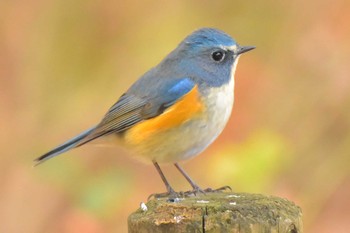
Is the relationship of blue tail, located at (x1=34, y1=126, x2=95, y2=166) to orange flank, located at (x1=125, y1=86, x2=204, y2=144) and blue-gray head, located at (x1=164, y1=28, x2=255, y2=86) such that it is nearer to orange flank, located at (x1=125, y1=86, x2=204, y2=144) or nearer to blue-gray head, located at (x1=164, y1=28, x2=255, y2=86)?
orange flank, located at (x1=125, y1=86, x2=204, y2=144)

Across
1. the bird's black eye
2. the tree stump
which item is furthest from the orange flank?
the tree stump

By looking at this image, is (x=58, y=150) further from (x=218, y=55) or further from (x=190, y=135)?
(x=218, y=55)

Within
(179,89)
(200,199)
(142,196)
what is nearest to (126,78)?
(142,196)

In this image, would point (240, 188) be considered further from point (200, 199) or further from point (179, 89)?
point (200, 199)

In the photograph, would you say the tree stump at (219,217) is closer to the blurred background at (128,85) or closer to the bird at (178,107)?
the bird at (178,107)

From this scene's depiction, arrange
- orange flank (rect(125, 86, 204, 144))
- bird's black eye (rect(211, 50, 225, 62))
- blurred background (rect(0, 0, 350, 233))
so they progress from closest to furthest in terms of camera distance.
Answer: orange flank (rect(125, 86, 204, 144)) < bird's black eye (rect(211, 50, 225, 62)) < blurred background (rect(0, 0, 350, 233))

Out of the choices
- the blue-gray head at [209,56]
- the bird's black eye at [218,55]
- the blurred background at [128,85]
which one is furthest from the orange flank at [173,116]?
the blurred background at [128,85]

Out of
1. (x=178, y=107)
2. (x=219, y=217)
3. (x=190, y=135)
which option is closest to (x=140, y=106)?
(x=178, y=107)
